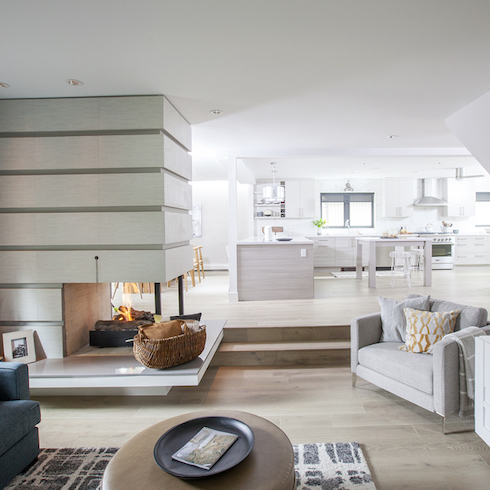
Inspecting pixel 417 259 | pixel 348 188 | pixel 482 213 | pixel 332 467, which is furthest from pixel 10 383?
pixel 482 213

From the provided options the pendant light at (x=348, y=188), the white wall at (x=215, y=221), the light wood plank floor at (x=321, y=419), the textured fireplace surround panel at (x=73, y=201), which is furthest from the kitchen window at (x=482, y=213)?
the textured fireplace surround panel at (x=73, y=201)

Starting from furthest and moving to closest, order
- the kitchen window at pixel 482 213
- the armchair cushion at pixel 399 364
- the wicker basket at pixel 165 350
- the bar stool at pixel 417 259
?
the kitchen window at pixel 482 213 → the bar stool at pixel 417 259 → the wicker basket at pixel 165 350 → the armchair cushion at pixel 399 364

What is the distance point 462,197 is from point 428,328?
7762 millimetres

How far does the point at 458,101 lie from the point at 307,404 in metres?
3.12

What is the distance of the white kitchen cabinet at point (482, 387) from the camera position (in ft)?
7.40

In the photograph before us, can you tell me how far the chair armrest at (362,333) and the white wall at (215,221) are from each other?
6446 millimetres

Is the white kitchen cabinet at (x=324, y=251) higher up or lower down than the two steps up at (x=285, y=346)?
higher up

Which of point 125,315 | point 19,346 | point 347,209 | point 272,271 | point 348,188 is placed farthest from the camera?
point 347,209

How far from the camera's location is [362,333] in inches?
126

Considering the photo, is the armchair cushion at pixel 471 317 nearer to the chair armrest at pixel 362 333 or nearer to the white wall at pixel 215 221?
the chair armrest at pixel 362 333

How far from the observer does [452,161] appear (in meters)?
6.99

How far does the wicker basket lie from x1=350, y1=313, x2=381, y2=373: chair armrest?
4.48 ft

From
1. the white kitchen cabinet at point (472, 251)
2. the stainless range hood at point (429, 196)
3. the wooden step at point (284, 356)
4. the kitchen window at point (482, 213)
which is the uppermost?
the stainless range hood at point (429, 196)

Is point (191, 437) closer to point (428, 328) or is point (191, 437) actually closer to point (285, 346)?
point (428, 328)
